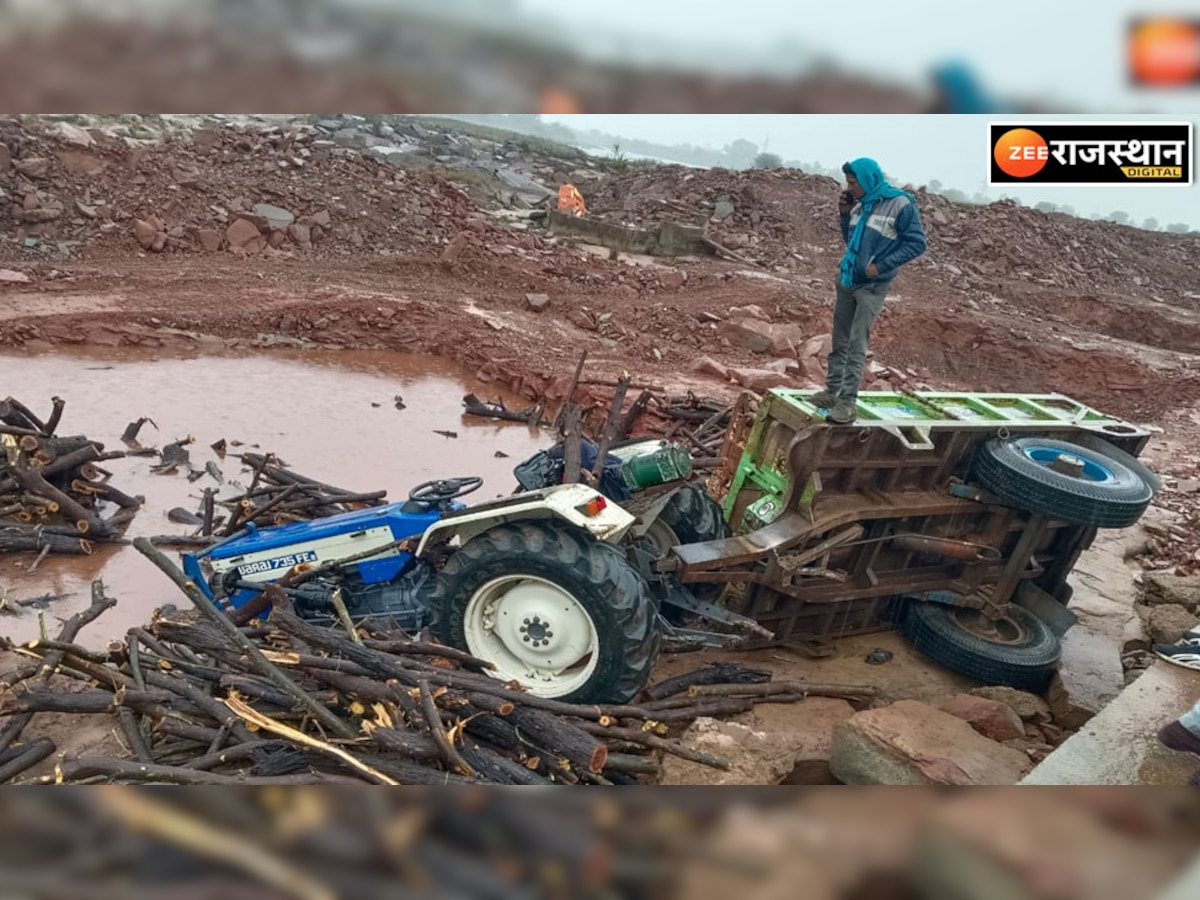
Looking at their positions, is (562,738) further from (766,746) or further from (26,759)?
(26,759)

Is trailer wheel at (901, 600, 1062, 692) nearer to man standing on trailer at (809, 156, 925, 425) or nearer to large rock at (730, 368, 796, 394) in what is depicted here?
man standing on trailer at (809, 156, 925, 425)

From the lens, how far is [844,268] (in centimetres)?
607

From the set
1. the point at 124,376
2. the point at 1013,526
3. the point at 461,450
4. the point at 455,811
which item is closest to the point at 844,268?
the point at 1013,526

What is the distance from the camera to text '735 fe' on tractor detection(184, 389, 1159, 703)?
4883 millimetres

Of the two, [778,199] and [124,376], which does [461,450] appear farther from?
[778,199]

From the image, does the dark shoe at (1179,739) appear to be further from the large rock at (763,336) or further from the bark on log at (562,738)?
the large rock at (763,336)

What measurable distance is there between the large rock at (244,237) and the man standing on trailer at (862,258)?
15.9 meters

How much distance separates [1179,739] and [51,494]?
28.5 ft

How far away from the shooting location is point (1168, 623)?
674 centimetres

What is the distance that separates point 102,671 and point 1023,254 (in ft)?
84.0

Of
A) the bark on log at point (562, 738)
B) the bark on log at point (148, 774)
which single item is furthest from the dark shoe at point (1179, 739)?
the bark on log at point (148, 774)

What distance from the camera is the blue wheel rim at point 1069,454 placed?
5.72 meters

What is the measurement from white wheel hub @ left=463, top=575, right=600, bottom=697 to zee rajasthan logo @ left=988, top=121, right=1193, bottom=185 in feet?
9.96

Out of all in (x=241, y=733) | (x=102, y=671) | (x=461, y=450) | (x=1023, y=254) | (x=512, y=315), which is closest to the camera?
(x=241, y=733)
